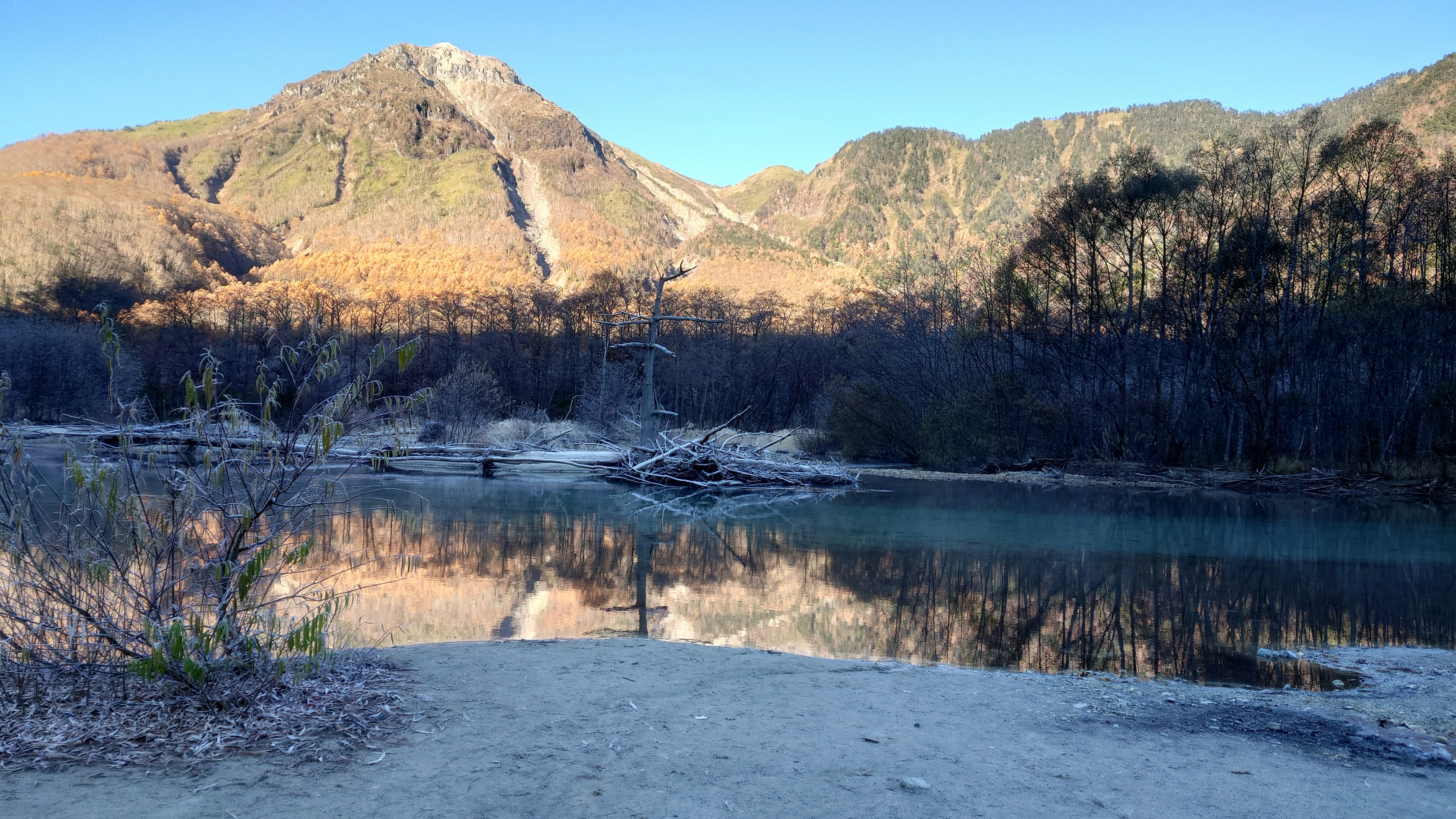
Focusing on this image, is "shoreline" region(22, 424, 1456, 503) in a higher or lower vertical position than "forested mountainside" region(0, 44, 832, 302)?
lower

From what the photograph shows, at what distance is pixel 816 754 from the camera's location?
4152mm

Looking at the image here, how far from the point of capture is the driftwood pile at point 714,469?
21484mm

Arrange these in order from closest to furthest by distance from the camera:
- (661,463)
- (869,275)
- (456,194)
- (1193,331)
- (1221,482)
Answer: (661,463), (1221,482), (1193,331), (869,275), (456,194)

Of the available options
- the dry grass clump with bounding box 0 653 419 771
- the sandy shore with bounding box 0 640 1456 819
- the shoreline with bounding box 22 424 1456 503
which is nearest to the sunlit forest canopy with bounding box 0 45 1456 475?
the shoreline with bounding box 22 424 1456 503

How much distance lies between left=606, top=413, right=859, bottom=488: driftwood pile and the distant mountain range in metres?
55.4

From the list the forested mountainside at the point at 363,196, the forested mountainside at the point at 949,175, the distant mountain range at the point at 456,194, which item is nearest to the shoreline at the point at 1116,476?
the distant mountain range at the point at 456,194

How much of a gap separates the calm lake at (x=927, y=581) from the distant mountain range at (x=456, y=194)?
62.8 metres

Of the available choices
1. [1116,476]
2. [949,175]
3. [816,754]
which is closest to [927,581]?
[816,754]

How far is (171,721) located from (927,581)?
765 centimetres

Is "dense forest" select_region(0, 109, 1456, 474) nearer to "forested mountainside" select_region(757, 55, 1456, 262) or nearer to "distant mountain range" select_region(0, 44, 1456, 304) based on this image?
"distant mountain range" select_region(0, 44, 1456, 304)

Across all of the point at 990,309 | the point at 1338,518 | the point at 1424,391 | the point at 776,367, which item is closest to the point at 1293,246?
the point at 1424,391

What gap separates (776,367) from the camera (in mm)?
50656

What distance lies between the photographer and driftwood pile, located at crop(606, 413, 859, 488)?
70.5 feet

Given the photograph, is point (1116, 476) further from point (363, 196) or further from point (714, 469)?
point (363, 196)
